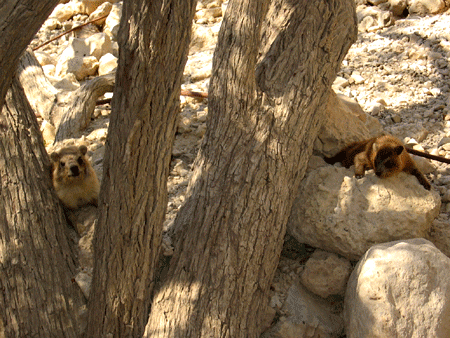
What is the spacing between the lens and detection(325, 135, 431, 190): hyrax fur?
15.6 feet

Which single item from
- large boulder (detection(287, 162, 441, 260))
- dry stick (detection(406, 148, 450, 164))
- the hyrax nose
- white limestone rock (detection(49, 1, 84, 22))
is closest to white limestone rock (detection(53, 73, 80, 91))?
white limestone rock (detection(49, 1, 84, 22))

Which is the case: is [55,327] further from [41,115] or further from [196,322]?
[41,115]

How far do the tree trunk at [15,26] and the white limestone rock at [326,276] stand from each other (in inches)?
122

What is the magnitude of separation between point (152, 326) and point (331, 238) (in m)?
1.84

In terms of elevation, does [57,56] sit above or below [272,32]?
below

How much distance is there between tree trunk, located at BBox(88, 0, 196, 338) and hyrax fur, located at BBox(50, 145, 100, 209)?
5.16 ft

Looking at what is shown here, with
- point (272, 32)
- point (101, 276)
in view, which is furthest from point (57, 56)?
point (101, 276)

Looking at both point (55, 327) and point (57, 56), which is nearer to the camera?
point (55, 327)

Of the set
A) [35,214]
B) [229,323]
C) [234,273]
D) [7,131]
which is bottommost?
[229,323]

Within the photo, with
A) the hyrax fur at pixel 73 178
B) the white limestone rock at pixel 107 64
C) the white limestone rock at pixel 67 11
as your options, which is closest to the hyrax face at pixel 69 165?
the hyrax fur at pixel 73 178

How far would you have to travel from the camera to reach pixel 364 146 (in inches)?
208

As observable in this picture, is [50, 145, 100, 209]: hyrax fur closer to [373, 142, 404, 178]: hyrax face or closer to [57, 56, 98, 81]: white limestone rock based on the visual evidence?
[373, 142, 404, 178]: hyrax face

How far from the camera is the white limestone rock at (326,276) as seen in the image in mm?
4543

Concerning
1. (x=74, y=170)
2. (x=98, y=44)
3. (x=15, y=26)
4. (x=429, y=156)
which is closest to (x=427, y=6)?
(x=429, y=156)
